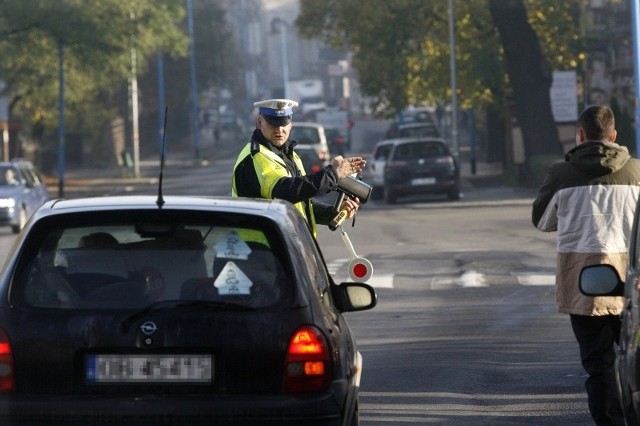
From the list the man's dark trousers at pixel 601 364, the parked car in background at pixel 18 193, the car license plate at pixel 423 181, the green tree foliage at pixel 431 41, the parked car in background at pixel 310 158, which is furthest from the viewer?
the green tree foliage at pixel 431 41

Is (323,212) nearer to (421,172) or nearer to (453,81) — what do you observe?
(421,172)

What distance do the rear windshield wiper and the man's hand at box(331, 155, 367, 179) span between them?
9.28 feet

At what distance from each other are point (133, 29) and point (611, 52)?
609 inches

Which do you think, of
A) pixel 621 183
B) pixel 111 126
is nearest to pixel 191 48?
pixel 111 126

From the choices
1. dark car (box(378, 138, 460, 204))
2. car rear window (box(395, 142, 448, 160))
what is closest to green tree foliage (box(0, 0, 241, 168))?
car rear window (box(395, 142, 448, 160))

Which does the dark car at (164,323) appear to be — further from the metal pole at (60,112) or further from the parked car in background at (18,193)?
the metal pole at (60,112)

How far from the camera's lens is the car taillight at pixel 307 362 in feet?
20.3

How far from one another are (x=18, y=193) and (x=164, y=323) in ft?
86.6

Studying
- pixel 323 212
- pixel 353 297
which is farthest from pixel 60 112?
pixel 353 297

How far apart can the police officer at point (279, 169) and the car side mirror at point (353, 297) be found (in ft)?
4.74

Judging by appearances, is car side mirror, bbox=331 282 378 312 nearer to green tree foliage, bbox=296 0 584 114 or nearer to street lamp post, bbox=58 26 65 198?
green tree foliage, bbox=296 0 584 114

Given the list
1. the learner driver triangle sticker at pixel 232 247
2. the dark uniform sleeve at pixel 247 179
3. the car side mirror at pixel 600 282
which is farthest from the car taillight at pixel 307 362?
the dark uniform sleeve at pixel 247 179

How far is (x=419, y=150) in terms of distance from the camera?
3947cm

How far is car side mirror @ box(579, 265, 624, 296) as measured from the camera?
22.9 ft
